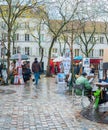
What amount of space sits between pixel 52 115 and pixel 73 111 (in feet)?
3.24

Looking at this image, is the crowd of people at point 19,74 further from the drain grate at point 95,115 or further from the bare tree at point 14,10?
the drain grate at point 95,115

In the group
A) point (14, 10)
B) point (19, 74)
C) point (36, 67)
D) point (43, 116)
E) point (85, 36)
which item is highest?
point (14, 10)

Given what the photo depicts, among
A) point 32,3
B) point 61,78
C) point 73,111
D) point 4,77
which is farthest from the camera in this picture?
point 32,3

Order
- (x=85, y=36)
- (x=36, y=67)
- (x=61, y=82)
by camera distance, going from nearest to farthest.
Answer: (x=61, y=82), (x=36, y=67), (x=85, y=36)

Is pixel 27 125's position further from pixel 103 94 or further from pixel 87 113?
pixel 103 94

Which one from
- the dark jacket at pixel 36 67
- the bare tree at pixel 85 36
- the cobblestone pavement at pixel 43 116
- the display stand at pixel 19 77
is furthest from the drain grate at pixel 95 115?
the bare tree at pixel 85 36

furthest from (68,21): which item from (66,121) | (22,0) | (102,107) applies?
(66,121)

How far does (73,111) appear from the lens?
36.1ft

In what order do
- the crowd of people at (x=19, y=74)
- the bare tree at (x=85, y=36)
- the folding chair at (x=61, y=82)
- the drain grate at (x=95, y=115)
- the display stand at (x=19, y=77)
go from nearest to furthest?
the drain grate at (x=95, y=115) → the folding chair at (x=61, y=82) → the crowd of people at (x=19, y=74) → the display stand at (x=19, y=77) → the bare tree at (x=85, y=36)

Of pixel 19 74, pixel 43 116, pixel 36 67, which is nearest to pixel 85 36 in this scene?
Answer: pixel 19 74

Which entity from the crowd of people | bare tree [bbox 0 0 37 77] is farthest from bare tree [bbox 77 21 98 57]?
the crowd of people

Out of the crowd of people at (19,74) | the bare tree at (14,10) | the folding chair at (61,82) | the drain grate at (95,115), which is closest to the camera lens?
the drain grate at (95,115)

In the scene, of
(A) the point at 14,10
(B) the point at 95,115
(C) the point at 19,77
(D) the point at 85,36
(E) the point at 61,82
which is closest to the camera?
(B) the point at 95,115

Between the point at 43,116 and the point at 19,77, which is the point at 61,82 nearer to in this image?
the point at 19,77
